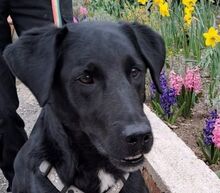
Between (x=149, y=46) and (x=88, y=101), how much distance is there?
469 millimetres

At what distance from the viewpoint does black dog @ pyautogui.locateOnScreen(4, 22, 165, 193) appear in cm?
262

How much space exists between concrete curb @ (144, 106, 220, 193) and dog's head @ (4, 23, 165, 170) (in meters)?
0.89

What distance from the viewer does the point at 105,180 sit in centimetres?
296

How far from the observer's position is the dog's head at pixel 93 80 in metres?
2.59

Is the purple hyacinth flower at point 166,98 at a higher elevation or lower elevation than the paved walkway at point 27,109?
higher

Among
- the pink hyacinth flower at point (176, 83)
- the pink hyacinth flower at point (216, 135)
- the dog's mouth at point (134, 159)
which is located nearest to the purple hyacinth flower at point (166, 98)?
the pink hyacinth flower at point (176, 83)

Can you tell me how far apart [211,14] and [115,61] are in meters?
2.91

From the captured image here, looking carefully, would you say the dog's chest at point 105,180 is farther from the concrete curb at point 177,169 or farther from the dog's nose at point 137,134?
the concrete curb at point 177,169

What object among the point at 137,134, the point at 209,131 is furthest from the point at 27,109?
the point at 137,134

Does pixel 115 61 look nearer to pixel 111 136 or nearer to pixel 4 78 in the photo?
pixel 111 136

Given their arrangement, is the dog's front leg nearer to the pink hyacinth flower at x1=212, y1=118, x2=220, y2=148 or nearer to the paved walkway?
the pink hyacinth flower at x1=212, y1=118, x2=220, y2=148

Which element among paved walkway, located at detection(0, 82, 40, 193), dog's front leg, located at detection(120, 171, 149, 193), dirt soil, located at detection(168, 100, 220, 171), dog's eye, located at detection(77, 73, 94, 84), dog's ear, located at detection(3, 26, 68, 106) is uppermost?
dog's ear, located at detection(3, 26, 68, 106)

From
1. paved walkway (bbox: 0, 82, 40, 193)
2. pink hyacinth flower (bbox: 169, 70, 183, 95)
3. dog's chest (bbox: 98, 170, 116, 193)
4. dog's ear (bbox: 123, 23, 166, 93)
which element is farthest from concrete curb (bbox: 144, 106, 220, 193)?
paved walkway (bbox: 0, 82, 40, 193)

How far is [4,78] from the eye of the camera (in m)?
3.80
